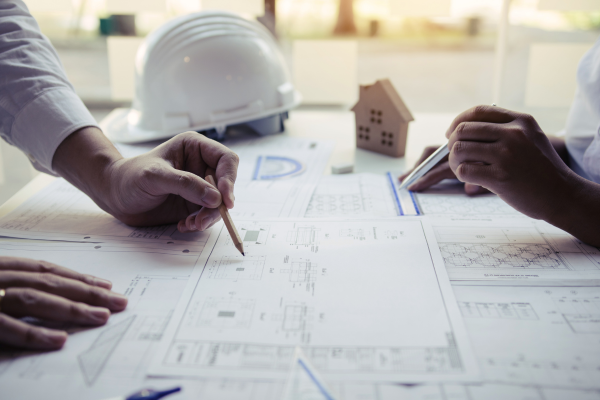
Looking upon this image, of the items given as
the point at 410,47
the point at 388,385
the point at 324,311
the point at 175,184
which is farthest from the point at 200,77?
the point at 410,47

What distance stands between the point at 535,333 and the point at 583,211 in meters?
0.24

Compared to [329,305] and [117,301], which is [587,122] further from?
[117,301]

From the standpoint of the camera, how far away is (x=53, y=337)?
0.44 metres

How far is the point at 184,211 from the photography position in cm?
72

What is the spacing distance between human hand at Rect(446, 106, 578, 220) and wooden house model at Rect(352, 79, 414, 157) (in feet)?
1.14

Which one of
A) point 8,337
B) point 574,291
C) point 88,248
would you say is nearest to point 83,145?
point 88,248

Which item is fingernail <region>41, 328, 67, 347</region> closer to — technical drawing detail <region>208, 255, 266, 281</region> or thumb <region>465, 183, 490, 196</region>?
technical drawing detail <region>208, 255, 266, 281</region>

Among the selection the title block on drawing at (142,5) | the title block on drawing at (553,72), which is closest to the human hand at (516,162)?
the title block on drawing at (553,72)

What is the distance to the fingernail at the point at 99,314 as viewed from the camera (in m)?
0.47

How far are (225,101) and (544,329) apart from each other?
2.66ft

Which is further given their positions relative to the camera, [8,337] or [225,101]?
[225,101]

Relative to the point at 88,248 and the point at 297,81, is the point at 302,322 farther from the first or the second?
the point at 297,81

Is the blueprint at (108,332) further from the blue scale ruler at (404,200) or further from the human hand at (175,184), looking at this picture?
the blue scale ruler at (404,200)

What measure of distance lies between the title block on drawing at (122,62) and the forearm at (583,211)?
4.26ft
